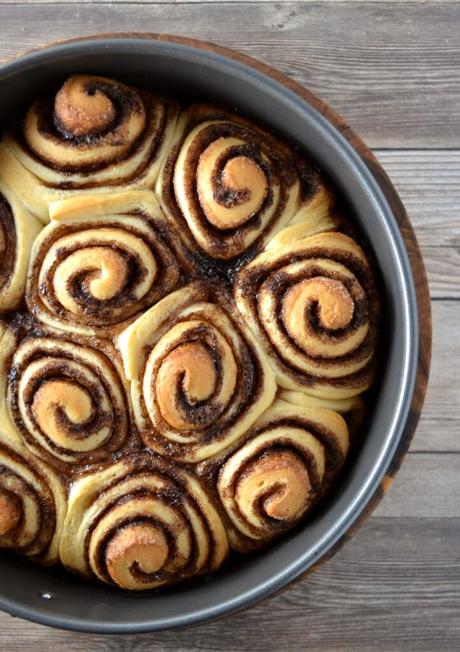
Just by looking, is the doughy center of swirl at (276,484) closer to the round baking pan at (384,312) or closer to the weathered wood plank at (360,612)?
the round baking pan at (384,312)

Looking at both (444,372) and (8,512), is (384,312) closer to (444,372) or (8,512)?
(444,372)

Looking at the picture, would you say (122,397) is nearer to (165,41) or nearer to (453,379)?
(165,41)

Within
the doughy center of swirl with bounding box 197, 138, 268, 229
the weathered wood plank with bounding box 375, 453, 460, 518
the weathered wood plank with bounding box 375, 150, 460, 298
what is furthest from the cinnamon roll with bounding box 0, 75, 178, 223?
the weathered wood plank with bounding box 375, 453, 460, 518

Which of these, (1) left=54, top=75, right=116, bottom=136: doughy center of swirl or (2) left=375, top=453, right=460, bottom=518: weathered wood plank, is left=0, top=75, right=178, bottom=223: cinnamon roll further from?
(2) left=375, top=453, right=460, bottom=518: weathered wood plank

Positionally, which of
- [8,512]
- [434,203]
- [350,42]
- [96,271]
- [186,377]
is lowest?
[8,512]

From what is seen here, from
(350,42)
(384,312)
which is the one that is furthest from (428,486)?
(350,42)

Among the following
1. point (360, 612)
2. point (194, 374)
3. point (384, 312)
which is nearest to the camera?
point (194, 374)

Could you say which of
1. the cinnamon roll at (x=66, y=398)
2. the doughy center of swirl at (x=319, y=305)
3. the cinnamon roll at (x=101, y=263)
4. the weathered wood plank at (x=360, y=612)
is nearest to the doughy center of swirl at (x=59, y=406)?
the cinnamon roll at (x=66, y=398)
